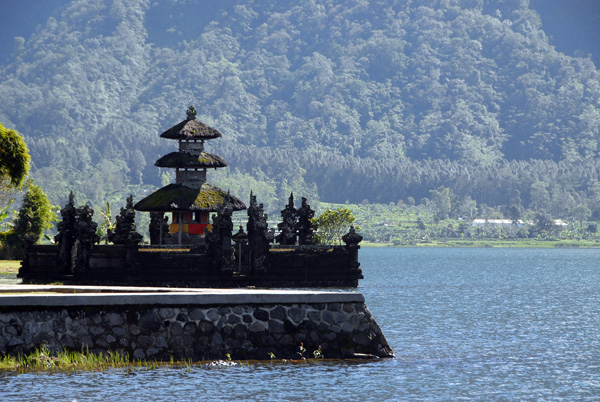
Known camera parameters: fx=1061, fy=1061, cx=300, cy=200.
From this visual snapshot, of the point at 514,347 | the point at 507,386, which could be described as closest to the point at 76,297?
the point at 507,386

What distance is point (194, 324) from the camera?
33031 mm

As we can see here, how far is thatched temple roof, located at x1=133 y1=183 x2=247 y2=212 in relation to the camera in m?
80.8

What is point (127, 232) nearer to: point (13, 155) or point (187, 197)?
point (13, 155)

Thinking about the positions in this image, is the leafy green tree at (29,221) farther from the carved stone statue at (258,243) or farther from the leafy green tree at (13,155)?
the carved stone statue at (258,243)

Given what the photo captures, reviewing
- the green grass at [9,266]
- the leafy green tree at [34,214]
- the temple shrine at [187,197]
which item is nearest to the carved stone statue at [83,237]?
the green grass at [9,266]

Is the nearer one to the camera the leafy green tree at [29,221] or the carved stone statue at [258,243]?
the carved stone statue at [258,243]

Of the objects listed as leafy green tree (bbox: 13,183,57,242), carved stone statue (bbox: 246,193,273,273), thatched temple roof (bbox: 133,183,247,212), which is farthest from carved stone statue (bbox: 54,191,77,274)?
leafy green tree (bbox: 13,183,57,242)

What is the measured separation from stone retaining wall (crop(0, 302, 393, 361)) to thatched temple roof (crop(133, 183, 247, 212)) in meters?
46.5

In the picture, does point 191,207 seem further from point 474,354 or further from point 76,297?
point 76,297

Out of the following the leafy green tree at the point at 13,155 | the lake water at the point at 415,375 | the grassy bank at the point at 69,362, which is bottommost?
the lake water at the point at 415,375

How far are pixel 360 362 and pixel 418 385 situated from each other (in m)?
2.45

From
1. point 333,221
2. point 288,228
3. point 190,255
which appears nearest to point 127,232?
point 190,255

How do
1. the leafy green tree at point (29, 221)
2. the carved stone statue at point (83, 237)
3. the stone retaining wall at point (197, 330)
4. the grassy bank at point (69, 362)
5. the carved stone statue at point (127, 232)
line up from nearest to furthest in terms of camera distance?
the grassy bank at point (69, 362)
the stone retaining wall at point (197, 330)
the carved stone statue at point (83, 237)
the carved stone statue at point (127, 232)
the leafy green tree at point (29, 221)

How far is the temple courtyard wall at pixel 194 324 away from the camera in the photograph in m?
32.3
